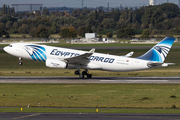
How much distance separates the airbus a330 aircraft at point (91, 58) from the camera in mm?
45500

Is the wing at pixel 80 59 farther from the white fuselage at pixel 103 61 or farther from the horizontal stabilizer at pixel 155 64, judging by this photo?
the horizontal stabilizer at pixel 155 64

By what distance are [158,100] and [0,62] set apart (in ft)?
188

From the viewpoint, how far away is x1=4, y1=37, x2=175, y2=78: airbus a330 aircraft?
4550cm

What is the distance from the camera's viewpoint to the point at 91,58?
4772cm

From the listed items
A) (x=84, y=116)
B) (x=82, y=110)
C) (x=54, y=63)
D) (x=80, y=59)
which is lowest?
(x=82, y=110)

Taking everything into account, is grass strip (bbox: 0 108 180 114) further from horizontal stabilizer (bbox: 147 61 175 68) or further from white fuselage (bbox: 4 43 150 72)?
white fuselage (bbox: 4 43 150 72)

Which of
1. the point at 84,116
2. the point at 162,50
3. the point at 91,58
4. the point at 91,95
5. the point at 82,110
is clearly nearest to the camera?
the point at 84,116

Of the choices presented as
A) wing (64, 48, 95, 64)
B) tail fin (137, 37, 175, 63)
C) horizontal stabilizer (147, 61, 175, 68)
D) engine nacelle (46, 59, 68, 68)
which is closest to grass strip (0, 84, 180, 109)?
horizontal stabilizer (147, 61, 175, 68)

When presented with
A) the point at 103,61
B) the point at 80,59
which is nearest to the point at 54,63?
the point at 80,59

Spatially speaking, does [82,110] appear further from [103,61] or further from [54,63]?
[103,61]

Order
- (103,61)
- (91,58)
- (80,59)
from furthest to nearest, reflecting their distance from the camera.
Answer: (91,58) < (103,61) < (80,59)

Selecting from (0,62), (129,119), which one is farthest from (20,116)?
(0,62)

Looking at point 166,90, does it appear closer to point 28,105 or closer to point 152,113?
point 152,113

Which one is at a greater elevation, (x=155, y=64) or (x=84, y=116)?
(x=155, y=64)
